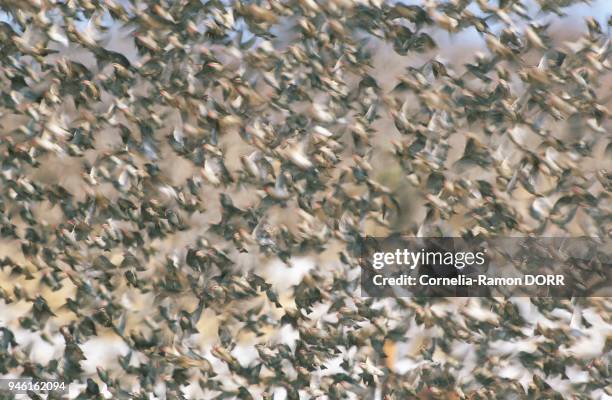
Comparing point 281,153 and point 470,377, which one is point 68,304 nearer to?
point 281,153

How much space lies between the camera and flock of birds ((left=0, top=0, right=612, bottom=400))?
7.23 ft

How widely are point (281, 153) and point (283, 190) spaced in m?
0.10

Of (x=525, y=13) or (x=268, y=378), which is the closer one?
(x=525, y=13)

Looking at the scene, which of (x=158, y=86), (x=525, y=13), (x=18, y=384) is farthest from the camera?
(x=18, y=384)

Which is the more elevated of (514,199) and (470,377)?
(514,199)

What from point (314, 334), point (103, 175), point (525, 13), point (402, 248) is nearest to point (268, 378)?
point (314, 334)

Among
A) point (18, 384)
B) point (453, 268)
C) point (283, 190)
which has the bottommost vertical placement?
point (18, 384)

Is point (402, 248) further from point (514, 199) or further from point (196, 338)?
point (196, 338)

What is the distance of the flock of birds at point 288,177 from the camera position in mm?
2203

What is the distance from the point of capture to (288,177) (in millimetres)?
2281

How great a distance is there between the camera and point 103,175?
2.37 meters

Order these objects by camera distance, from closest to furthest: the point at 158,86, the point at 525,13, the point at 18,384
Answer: the point at 525,13, the point at 158,86, the point at 18,384

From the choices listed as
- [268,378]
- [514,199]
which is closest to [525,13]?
[514,199]

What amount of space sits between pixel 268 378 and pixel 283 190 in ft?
1.73
